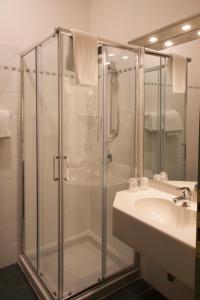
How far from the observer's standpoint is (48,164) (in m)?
2.11

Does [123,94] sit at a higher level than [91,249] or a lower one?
higher

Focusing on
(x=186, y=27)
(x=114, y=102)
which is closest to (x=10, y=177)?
(x=114, y=102)

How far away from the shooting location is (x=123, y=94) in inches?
88.6

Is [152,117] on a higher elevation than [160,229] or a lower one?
higher

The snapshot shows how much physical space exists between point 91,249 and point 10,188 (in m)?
0.98

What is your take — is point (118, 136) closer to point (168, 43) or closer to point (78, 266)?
point (168, 43)

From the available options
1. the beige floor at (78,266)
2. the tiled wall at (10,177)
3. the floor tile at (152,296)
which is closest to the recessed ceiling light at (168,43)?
the tiled wall at (10,177)

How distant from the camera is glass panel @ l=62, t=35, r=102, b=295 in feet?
6.47

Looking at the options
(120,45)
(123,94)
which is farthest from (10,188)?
(120,45)

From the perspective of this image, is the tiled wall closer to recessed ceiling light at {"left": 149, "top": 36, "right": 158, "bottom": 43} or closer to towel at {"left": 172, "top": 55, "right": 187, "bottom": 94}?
recessed ceiling light at {"left": 149, "top": 36, "right": 158, "bottom": 43}

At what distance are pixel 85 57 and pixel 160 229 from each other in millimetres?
1263

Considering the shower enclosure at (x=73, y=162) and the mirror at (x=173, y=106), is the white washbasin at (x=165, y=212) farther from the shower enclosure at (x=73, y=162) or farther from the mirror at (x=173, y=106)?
the shower enclosure at (x=73, y=162)

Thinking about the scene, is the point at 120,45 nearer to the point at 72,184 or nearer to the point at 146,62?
the point at 146,62

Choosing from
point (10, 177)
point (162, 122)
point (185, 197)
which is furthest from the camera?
point (10, 177)
